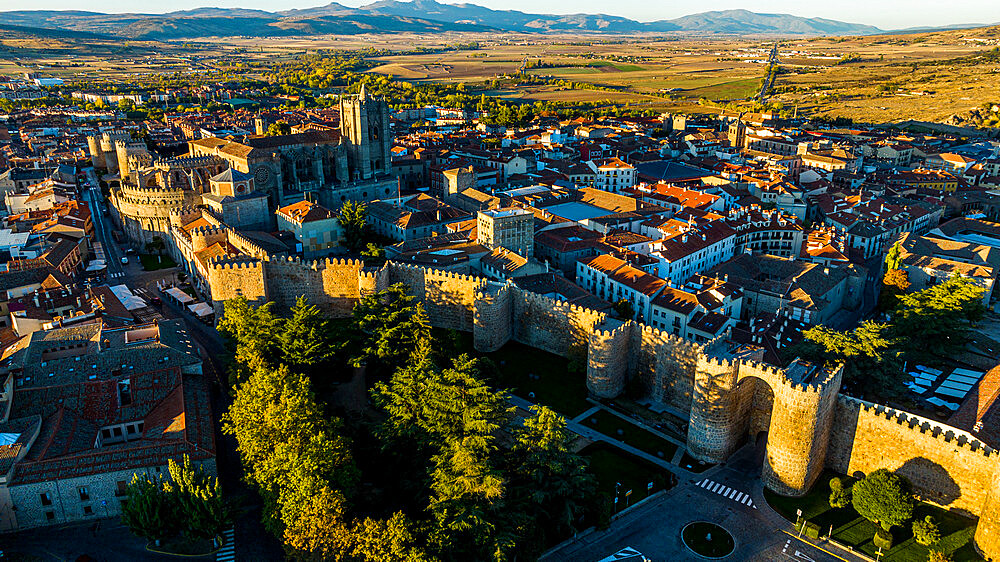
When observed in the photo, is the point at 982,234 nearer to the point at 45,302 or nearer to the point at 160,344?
the point at 160,344

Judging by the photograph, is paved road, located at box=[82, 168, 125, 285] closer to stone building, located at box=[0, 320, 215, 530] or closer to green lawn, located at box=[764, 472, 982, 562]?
stone building, located at box=[0, 320, 215, 530]

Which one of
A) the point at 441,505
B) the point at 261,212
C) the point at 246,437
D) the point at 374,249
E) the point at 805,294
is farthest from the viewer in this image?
the point at 261,212

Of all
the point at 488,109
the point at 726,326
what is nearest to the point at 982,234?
the point at 726,326

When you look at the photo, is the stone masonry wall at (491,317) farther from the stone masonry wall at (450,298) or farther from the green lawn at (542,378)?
the stone masonry wall at (450,298)

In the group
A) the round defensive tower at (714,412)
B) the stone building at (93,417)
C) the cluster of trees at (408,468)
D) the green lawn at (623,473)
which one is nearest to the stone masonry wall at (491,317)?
the cluster of trees at (408,468)

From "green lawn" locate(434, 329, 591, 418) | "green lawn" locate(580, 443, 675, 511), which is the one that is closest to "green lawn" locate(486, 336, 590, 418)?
"green lawn" locate(434, 329, 591, 418)

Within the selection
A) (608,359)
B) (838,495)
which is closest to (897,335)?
(838,495)
